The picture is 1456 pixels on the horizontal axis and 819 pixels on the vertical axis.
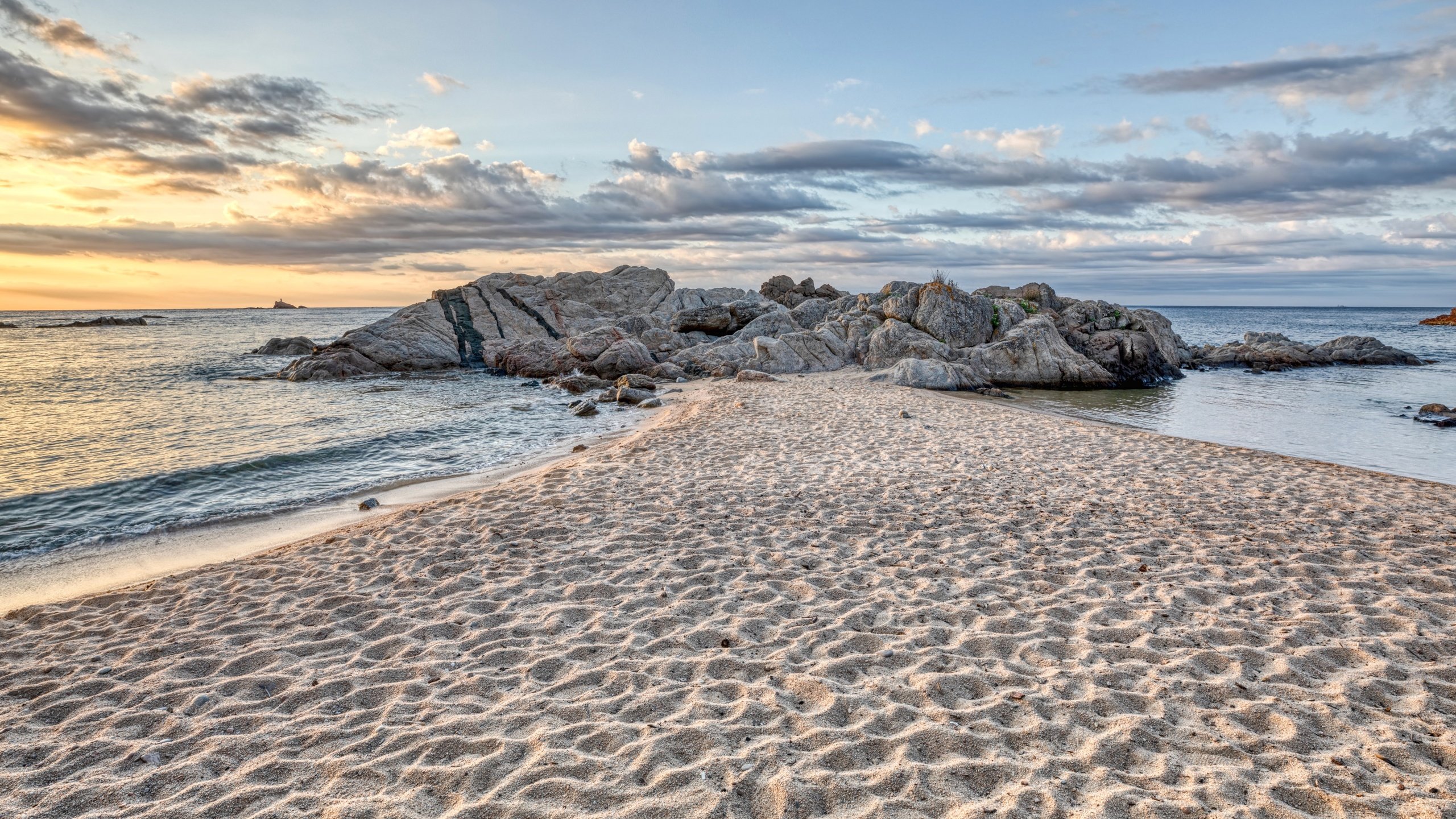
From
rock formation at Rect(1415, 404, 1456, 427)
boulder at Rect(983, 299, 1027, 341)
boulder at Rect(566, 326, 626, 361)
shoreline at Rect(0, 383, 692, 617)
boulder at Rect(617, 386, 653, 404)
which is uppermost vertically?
boulder at Rect(983, 299, 1027, 341)

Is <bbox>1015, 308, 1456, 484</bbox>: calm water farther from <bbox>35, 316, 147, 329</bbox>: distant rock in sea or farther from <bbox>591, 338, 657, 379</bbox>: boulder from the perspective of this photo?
<bbox>35, 316, 147, 329</bbox>: distant rock in sea

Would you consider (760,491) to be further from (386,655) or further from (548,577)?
(386,655)

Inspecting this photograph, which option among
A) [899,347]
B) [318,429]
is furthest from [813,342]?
[318,429]

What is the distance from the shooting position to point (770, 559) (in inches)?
304

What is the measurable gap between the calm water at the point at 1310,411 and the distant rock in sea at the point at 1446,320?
228ft

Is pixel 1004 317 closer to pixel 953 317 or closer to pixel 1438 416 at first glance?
pixel 953 317

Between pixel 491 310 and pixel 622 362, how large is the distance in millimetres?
12661

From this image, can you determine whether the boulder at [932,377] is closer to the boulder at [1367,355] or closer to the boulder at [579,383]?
the boulder at [579,383]

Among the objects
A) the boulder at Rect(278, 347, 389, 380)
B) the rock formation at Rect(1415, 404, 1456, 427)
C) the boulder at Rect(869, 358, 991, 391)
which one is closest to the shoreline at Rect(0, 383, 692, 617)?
the boulder at Rect(869, 358, 991, 391)

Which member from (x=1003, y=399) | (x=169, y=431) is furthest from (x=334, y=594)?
(x=1003, y=399)

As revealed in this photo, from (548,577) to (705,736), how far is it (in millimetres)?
3332

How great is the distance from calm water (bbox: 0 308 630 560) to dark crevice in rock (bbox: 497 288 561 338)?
30.7 ft

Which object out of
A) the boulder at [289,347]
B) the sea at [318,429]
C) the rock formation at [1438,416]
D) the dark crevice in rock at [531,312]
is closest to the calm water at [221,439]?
the sea at [318,429]

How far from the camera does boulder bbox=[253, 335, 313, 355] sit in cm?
4334
